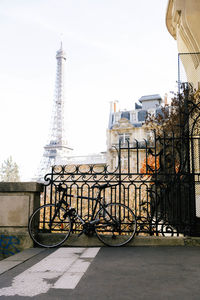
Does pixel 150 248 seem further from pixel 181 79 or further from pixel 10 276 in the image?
pixel 181 79

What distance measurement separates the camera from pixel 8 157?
3103 inches

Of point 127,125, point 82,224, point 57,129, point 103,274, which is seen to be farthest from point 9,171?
point 103,274

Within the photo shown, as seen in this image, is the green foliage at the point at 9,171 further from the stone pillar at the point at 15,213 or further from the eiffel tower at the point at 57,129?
the stone pillar at the point at 15,213

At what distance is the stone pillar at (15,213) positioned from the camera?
5551 millimetres

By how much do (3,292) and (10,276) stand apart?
612mm

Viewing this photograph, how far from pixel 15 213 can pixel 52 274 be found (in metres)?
2.34

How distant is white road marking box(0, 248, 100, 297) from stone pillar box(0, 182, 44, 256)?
3.25 feet

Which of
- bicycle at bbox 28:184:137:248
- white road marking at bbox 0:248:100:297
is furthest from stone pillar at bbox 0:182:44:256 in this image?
white road marking at bbox 0:248:100:297

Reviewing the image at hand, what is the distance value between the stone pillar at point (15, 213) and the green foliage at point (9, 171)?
72.9m

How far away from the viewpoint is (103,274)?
11.8ft

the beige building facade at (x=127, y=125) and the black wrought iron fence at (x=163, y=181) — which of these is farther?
the beige building facade at (x=127, y=125)

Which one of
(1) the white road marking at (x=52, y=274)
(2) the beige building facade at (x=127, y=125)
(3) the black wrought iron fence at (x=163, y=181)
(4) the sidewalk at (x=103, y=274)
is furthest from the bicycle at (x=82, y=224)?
(2) the beige building facade at (x=127, y=125)

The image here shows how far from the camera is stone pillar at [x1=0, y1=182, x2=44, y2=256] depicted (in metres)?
5.55

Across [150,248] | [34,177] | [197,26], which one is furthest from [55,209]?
[34,177]
